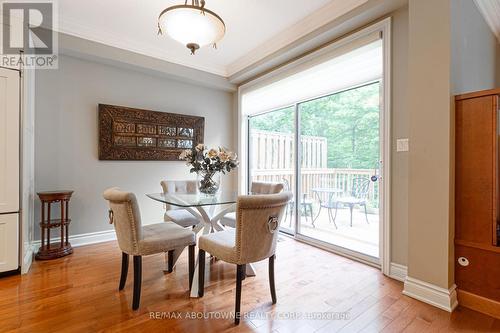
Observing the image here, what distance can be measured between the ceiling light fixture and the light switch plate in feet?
6.15

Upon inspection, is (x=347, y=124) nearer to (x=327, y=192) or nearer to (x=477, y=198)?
(x=327, y=192)

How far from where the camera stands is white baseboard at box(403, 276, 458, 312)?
71.8 inches

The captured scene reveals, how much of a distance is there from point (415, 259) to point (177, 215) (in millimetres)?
2389

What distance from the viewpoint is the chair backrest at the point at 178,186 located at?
3.10m

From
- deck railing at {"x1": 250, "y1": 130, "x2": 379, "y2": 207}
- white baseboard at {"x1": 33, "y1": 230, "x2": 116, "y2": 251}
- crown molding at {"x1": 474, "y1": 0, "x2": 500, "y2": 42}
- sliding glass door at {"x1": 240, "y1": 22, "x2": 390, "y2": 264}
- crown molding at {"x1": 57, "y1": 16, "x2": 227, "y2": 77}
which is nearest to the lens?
crown molding at {"x1": 474, "y1": 0, "x2": 500, "y2": 42}

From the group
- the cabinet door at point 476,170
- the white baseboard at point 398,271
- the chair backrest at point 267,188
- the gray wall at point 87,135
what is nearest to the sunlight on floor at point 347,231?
the white baseboard at point 398,271

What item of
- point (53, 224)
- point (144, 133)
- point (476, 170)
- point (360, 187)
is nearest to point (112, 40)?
point (144, 133)

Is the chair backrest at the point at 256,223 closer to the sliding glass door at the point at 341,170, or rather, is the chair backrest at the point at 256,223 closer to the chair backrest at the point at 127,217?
the chair backrest at the point at 127,217

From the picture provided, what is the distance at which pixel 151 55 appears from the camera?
352 centimetres

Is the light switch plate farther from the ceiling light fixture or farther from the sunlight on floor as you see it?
the ceiling light fixture

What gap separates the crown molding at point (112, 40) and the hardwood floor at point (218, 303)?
270 cm

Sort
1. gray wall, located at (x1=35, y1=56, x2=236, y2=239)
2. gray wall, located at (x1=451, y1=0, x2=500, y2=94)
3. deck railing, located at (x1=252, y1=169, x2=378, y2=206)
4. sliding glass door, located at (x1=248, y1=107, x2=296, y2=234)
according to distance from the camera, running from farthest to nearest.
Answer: sliding glass door, located at (x1=248, y1=107, x2=296, y2=234)
deck railing, located at (x1=252, y1=169, x2=378, y2=206)
gray wall, located at (x1=35, y1=56, x2=236, y2=239)
gray wall, located at (x1=451, y1=0, x2=500, y2=94)

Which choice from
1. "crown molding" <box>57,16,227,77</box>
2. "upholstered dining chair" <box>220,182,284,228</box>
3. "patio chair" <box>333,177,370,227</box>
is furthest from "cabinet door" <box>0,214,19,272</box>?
"patio chair" <box>333,177,370,227</box>

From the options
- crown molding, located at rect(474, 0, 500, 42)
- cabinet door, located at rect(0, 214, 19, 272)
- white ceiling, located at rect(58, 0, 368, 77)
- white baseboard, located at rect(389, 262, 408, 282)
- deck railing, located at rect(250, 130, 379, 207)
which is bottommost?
white baseboard, located at rect(389, 262, 408, 282)
